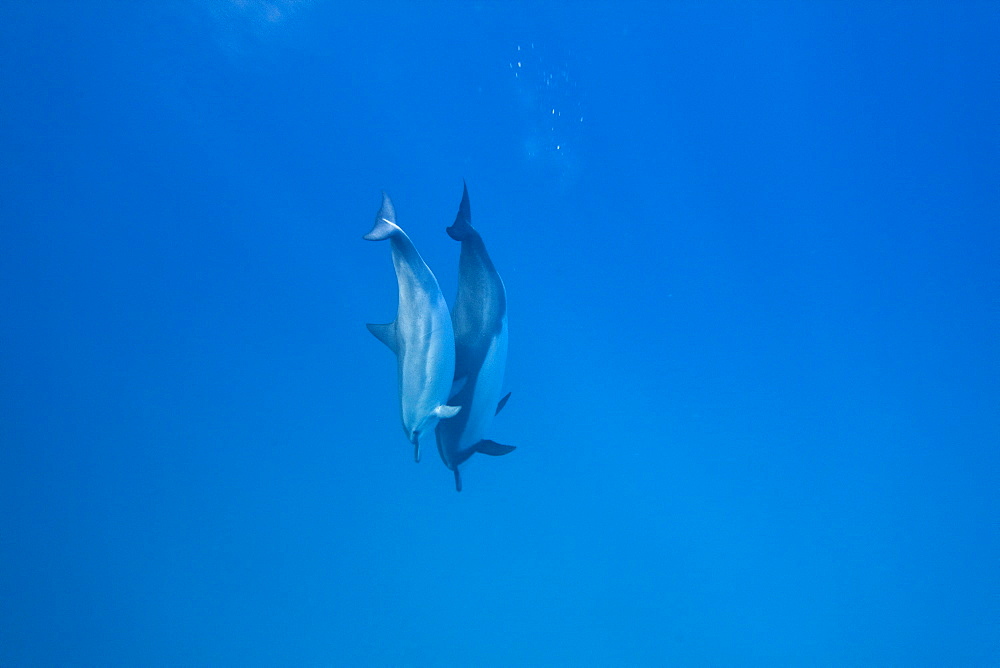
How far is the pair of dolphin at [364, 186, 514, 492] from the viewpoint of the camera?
292 centimetres

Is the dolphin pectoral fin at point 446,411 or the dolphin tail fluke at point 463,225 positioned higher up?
the dolphin tail fluke at point 463,225

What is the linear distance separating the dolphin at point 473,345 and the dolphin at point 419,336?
208 millimetres

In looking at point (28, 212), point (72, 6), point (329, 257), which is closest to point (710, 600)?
point (329, 257)

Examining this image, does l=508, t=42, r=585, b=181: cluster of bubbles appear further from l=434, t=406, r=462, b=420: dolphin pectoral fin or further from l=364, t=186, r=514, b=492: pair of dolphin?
l=434, t=406, r=462, b=420: dolphin pectoral fin

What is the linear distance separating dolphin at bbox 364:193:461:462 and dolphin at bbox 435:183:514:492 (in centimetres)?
21

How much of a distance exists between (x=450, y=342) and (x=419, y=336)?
159 mm

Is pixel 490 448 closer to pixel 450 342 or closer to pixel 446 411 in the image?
pixel 446 411

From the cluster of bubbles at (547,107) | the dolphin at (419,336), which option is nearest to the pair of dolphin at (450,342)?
the dolphin at (419,336)

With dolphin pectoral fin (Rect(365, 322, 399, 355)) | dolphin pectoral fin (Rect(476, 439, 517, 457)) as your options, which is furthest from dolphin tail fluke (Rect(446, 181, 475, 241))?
dolphin pectoral fin (Rect(476, 439, 517, 457))

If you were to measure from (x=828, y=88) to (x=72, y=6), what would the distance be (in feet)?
29.5

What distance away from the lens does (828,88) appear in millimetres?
7930

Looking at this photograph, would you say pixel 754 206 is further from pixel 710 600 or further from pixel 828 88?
pixel 710 600

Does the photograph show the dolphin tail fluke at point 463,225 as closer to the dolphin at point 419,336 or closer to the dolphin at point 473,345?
the dolphin at point 473,345

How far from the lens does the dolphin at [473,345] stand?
314 cm
